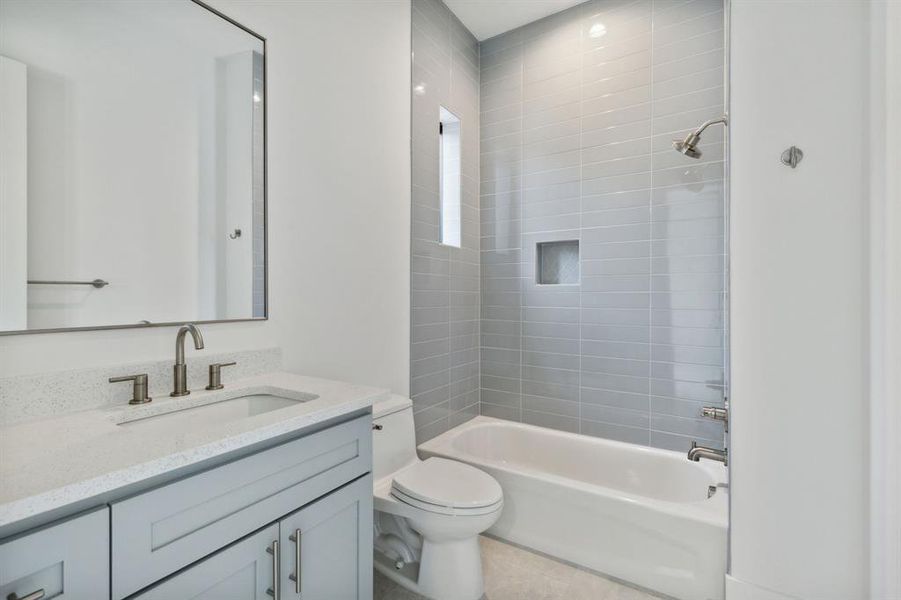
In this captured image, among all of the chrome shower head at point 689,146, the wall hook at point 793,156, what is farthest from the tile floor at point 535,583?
the chrome shower head at point 689,146

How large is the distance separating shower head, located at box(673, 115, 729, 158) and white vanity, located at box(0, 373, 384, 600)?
191 centimetres

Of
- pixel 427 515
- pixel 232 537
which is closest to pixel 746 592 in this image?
pixel 427 515

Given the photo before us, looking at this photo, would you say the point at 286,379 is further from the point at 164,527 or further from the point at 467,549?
the point at 467,549

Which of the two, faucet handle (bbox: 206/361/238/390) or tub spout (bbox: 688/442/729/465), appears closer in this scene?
faucet handle (bbox: 206/361/238/390)

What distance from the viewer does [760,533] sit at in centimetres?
146

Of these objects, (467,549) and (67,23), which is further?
(467,549)

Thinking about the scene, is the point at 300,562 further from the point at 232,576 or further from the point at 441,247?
the point at 441,247

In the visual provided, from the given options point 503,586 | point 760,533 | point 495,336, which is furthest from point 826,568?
point 495,336

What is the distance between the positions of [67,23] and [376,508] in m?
1.83

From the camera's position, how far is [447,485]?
180cm

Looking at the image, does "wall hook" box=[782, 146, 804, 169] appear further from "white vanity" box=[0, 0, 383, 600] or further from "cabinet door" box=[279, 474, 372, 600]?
"cabinet door" box=[279, 474, 372, 600]

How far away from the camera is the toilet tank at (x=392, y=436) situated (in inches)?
72.8

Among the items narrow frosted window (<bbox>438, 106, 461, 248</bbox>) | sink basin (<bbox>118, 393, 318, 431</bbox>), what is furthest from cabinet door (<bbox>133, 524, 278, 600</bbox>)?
narrow frosted window (<bbox>438, 106, 461, 248</bbox>)

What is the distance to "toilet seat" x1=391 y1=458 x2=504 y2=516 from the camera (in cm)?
162
